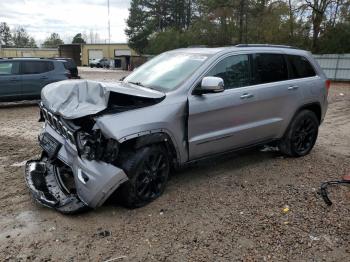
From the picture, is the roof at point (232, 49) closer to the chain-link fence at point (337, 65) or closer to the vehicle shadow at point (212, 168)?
the vehicle shadow at point (212, 168)

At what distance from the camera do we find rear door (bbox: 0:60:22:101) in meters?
11.7

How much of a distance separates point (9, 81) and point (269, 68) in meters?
9.06

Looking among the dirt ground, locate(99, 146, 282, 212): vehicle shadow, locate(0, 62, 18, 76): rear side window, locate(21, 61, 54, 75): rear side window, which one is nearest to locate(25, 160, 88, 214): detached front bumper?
the dirt ground

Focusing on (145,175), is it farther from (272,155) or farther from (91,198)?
(272,155)

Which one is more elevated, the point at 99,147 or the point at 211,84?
the point at 211,84

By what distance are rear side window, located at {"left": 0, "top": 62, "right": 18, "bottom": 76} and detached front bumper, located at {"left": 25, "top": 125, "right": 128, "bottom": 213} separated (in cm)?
854

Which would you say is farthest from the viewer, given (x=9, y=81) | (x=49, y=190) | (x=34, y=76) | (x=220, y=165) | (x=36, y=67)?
(x=36, y=67)

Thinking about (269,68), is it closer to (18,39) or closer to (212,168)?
(212,168)

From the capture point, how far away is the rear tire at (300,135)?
5915 mm

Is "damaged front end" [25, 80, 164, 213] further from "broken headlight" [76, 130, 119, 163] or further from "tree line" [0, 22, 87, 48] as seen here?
"tree line" [0, 22, 87, 48]

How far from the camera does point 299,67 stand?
5.99 metres

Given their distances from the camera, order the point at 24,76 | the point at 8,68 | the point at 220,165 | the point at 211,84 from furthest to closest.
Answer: the point at 24,76, the point at 8,68, the point at 220,165, the point at 211,84

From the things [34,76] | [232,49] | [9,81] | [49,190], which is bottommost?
[49,190]

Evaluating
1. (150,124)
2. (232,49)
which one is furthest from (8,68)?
(150,124)
